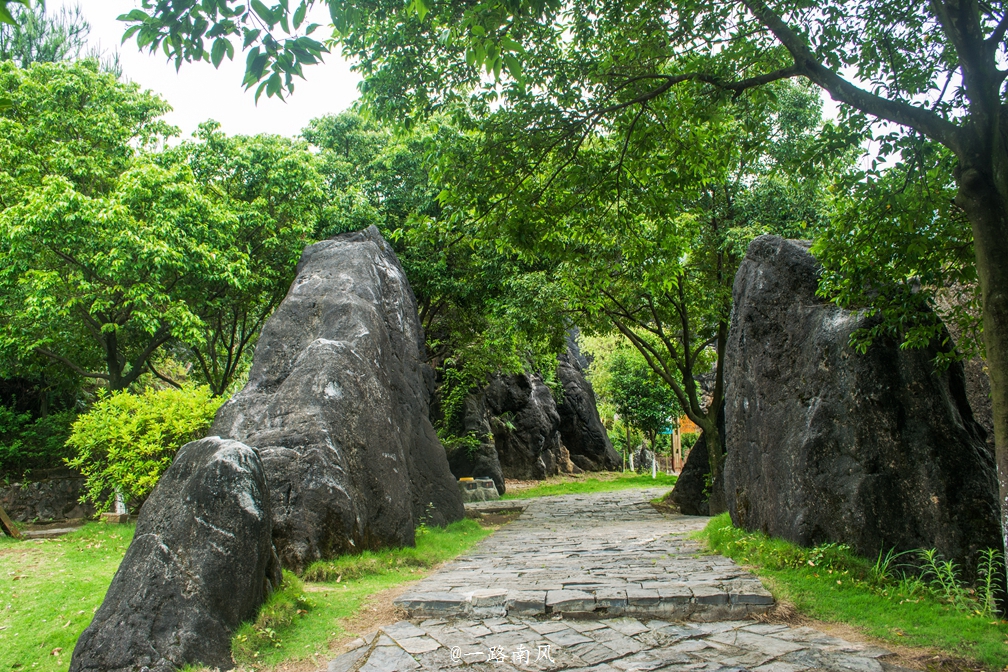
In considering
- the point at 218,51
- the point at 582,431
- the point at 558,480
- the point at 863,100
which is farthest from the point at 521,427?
the point at 218,51

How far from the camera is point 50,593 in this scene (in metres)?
6.80

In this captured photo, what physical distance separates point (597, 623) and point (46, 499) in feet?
49.1

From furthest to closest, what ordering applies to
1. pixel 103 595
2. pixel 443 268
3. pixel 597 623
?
pixel 443 268
pixel 103 595
pixel 597 623

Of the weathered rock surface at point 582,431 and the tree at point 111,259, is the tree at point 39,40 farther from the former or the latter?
the weathered rock surface at point 582,431

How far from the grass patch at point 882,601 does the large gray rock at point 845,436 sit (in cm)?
27

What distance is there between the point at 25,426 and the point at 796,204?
1935 centimetres

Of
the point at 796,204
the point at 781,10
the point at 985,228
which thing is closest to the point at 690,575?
the point at 985,228

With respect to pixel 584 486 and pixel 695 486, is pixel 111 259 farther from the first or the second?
pixel 584 486

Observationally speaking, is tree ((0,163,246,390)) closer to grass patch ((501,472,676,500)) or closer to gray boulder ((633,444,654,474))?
grass patch ((501,472,676,500))

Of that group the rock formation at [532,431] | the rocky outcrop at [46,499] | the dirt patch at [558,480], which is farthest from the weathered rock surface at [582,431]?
the rocky outcrop at [46,499]

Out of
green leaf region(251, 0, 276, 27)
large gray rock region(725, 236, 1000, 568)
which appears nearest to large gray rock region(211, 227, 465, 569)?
large gray rock region(725, 236, 1000, 568)

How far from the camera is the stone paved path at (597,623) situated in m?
4.84

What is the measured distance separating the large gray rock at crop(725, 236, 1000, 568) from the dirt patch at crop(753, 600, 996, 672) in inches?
54.1

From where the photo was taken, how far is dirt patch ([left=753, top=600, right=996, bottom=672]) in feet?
15.1
